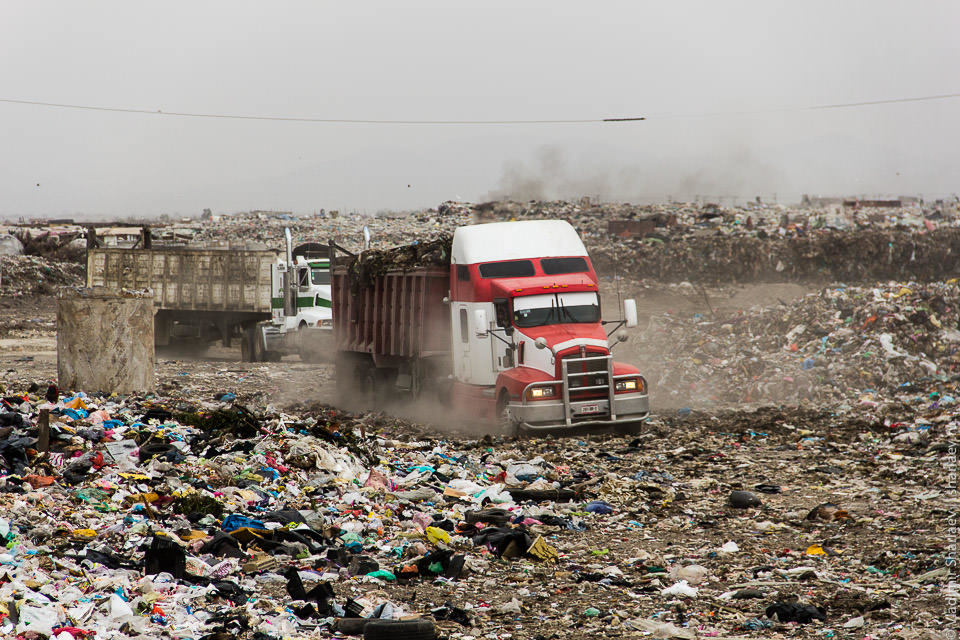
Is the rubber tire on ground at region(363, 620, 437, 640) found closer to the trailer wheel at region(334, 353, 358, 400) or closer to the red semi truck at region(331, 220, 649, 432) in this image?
the red semi truck at region(331, 220, 649, 432)

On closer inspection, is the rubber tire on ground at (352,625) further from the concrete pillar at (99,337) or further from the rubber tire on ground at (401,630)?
the concrete pillar at (99,337)

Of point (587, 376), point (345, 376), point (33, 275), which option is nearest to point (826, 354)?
point (587, 376)

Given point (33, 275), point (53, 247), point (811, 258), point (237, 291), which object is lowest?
point (237, 291)

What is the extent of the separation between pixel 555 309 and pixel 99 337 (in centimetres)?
624

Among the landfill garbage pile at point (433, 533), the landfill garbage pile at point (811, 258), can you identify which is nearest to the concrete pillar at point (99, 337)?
the landfill garbage pile at point (433, 533)

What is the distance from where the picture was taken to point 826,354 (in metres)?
17.8

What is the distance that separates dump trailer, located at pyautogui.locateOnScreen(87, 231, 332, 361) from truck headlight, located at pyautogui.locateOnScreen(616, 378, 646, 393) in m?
11.6

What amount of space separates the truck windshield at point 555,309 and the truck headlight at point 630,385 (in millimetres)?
1155

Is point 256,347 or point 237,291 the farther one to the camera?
point 256,347

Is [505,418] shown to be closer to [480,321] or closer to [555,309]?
[480,321]

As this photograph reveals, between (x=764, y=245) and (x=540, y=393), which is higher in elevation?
(x=764, y=245)

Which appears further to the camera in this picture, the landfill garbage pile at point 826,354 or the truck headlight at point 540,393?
the landfill garbage pile at point 826,354

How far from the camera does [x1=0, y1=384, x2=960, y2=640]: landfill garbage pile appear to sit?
18.7 ft

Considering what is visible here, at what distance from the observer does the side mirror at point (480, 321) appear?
13117 mm
